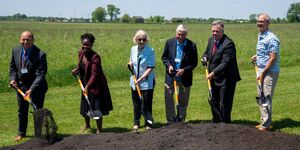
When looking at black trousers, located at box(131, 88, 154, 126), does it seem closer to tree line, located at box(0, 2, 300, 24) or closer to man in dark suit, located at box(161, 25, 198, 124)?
man in dark suit, located at box(161, 25, 198, 124)

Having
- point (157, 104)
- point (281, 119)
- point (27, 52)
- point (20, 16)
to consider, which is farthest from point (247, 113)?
point (20, 16)

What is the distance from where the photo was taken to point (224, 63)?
24.3 ft

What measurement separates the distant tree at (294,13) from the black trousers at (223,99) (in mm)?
127659

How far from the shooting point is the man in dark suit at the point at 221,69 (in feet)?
24.3

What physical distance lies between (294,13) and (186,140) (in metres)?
134

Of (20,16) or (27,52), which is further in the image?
(20,16)

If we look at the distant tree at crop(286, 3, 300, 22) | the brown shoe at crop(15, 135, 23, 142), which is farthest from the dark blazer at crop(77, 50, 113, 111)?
the distant tree at crop(286, 3, 300, 22)

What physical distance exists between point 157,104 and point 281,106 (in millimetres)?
3031

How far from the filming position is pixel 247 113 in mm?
9602

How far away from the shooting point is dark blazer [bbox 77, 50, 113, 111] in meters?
7.43

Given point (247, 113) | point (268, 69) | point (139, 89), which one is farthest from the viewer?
point (247, 113)

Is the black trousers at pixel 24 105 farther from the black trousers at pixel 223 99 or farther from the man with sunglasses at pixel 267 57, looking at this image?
the man with sunglasses at pixel 267 57

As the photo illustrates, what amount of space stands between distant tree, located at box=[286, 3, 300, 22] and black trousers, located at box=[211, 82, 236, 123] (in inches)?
5026

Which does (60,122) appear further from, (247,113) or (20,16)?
(20,16)
